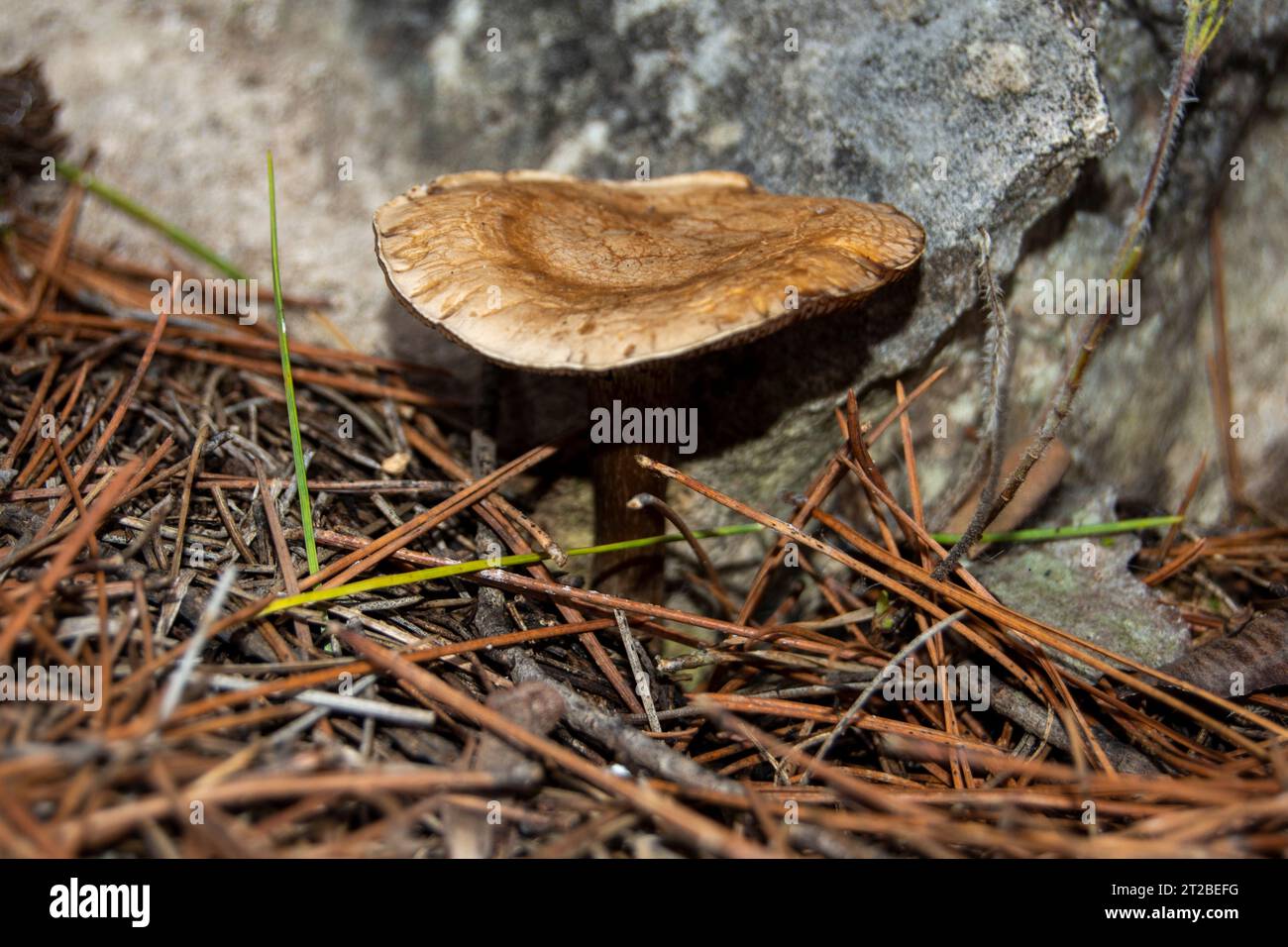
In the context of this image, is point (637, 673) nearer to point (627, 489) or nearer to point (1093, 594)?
point (627, 489)

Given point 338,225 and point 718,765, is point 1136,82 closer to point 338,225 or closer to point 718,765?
point 718,765
